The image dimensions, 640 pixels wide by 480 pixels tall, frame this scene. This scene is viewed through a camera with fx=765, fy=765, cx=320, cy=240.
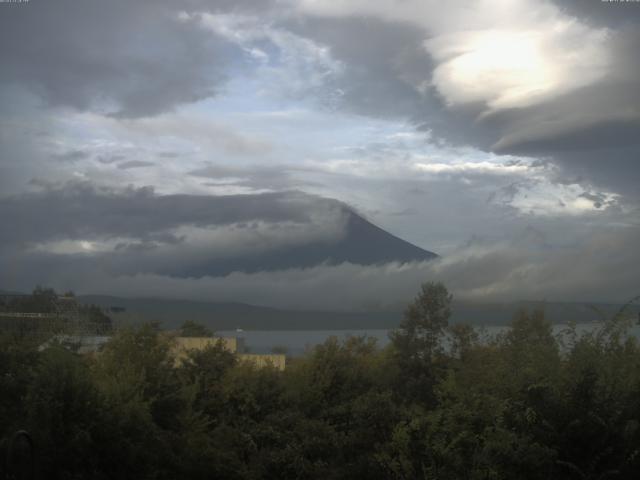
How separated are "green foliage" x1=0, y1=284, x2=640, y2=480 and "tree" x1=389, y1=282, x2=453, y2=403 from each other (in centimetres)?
1639

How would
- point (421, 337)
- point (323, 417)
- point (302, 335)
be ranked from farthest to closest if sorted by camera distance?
point (302, 335) → point (421, 337) → point (323, 417)

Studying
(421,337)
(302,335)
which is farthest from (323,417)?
(302,335)

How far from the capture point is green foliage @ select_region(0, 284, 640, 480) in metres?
14.4

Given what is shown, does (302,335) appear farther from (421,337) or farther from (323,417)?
(323,417)

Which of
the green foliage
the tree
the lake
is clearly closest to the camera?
the green foliage

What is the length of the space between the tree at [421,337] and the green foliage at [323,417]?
645 inches

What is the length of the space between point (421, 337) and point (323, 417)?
1298 inches

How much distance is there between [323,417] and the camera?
93.1 feet

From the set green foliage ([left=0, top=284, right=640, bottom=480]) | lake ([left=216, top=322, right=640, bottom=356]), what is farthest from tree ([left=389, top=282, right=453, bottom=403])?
green foliage ([left=0, top=284, right=640, bottom=480])

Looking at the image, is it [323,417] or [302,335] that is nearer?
[323,417]

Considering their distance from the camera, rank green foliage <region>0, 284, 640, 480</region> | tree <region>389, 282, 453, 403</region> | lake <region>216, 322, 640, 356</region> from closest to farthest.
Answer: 1. green foliage <region>0, 284, 640, 480</region>
2. lake <region>216, 322, 640, 356</region>
3. tree <region>389, 282, 453, 403</region>

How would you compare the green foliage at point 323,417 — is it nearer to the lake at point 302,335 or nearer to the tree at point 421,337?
the lake at point 302,335

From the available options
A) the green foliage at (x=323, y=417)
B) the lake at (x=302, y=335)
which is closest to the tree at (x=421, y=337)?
the lake at (x=302, y=335)

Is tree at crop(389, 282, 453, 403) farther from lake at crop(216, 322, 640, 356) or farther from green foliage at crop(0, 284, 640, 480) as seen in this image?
green foliage at crop(0, 284, 640, 480)
